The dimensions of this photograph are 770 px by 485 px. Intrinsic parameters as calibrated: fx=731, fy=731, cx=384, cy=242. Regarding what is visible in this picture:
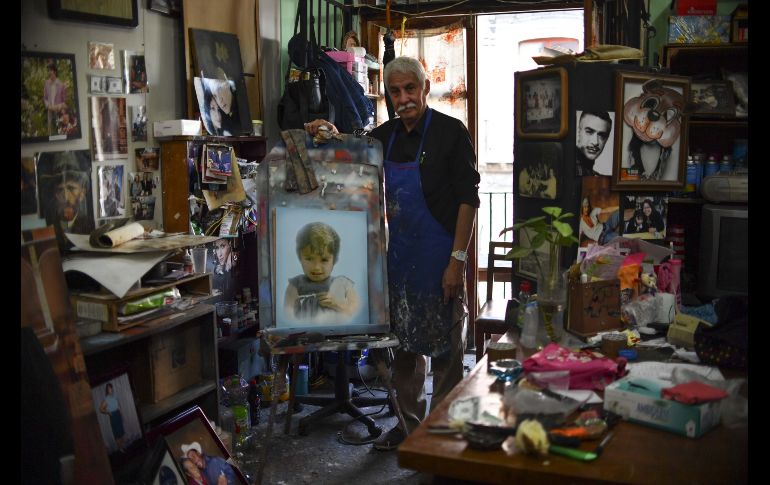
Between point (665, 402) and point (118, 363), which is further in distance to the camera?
point (118, 363)

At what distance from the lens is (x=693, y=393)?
1.55 meters

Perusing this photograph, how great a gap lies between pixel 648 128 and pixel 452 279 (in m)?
0.96

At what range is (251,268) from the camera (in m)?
3.89

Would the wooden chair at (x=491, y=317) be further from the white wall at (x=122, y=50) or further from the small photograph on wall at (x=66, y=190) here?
the small photograph on wall at (x=66, y=190)

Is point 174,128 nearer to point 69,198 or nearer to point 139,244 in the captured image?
point 69,198

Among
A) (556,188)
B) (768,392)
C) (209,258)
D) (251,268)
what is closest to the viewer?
(768,392)

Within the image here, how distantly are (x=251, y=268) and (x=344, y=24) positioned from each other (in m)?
1.79

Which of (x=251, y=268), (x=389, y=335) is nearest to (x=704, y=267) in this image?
(x=389, y=335)

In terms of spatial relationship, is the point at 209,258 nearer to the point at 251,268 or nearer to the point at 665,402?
the point at 251,268

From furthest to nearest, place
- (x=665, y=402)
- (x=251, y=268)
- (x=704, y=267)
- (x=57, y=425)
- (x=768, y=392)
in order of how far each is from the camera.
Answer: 1. (x=251, y=268)
2. (x=704, y=267)
3. (x=57, y=425)
4. (x=665, y=402)
5. (x=768, y=392)

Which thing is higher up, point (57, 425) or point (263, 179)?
point (263, 179)

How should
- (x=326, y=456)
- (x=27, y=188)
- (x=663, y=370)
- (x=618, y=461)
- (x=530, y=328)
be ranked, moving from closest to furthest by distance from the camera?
(x=618, y=461) < (x=663, y=370) < (x=27, y=188) < (x=530, y=328) < (x=326, y=456)

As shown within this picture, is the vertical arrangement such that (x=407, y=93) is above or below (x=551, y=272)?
above

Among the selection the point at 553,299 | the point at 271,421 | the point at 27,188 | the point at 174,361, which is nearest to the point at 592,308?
the point at 553,299
